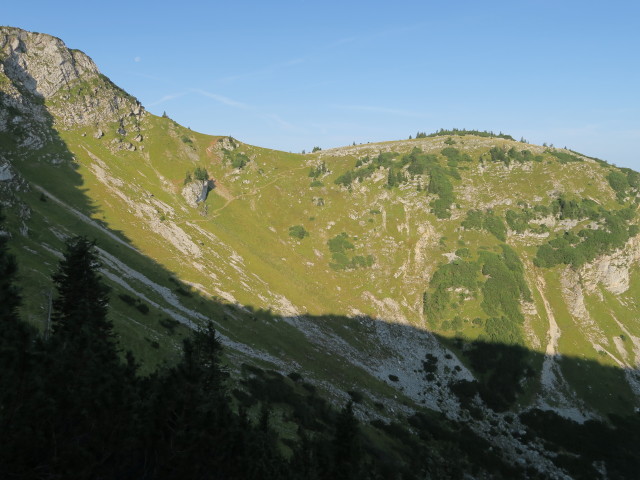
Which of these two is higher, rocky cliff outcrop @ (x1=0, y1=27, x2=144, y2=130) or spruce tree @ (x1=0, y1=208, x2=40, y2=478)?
rocky cliff outcrop @ (x1=0, y1=27, x2=144, y2=130)

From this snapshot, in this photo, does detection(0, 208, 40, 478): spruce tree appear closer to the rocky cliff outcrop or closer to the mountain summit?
the mountain summit

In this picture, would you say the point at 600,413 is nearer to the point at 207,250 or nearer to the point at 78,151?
the point at 207,250

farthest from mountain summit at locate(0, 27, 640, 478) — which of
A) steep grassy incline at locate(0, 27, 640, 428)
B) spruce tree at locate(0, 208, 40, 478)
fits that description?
spruce tree at locate(0, 208, 40, 478)

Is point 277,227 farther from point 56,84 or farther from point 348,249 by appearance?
point 56,84

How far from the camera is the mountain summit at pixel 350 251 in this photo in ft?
222

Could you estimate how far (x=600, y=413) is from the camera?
252 ft

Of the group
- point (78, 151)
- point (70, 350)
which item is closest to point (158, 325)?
point (70, 350)

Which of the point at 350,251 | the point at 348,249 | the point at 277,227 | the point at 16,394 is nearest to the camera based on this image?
the point at 16,394

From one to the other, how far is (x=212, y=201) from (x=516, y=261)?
84855 mm

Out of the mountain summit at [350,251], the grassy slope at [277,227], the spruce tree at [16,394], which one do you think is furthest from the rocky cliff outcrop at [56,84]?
the spruce tree at [16,394]

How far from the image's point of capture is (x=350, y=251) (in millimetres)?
112750

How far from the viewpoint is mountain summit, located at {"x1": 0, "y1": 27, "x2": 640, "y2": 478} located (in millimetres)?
67625

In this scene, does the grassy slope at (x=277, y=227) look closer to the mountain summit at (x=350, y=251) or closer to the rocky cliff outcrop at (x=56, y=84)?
the mountain summit at (x=350, y=251)

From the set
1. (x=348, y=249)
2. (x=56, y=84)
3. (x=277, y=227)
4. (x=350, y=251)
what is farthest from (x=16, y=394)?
(x=56, y=84)
